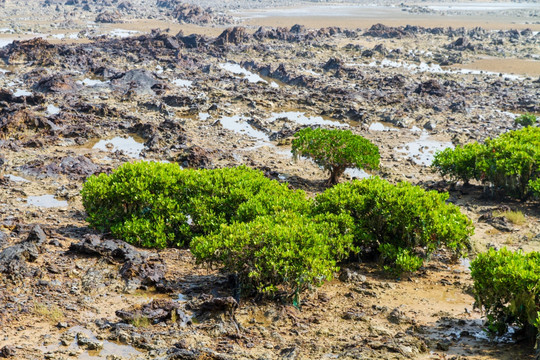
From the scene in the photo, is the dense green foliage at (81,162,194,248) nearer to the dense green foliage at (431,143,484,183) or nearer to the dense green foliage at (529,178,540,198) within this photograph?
the dense green foliage at (431,143,484,183)

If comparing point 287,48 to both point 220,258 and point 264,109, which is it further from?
point 220,258

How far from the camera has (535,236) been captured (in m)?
11.9

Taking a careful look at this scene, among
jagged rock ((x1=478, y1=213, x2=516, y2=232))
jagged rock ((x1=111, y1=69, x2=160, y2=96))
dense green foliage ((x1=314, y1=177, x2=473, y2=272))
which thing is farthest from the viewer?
jagged rock ((x1=111, y1=69, x2=160, y2=96))

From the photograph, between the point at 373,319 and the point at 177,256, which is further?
the point at 177,256

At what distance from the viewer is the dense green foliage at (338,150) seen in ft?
46.9

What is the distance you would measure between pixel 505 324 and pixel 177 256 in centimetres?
595

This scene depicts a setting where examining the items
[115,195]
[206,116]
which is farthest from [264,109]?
[115,195]

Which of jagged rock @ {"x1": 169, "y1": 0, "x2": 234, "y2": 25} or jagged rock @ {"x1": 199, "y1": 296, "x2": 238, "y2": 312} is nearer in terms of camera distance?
jagged rock @ {"x1": 199, "y1": 296, "x2": 238, "y2": 312}

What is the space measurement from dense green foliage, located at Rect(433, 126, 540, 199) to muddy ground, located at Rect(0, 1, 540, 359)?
1.69 ft

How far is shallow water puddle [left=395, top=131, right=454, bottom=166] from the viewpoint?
57.8 feet

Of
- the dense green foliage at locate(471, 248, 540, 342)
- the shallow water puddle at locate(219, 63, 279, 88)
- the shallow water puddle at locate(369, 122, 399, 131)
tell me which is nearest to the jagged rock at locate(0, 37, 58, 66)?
the shallow water puddle at locate(219, 63, 279, 88)

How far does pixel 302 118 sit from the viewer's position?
2253cm

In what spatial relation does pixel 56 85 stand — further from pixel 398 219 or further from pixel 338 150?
pixel 398 219

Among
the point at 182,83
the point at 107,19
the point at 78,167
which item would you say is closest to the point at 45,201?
the point at 78,167
